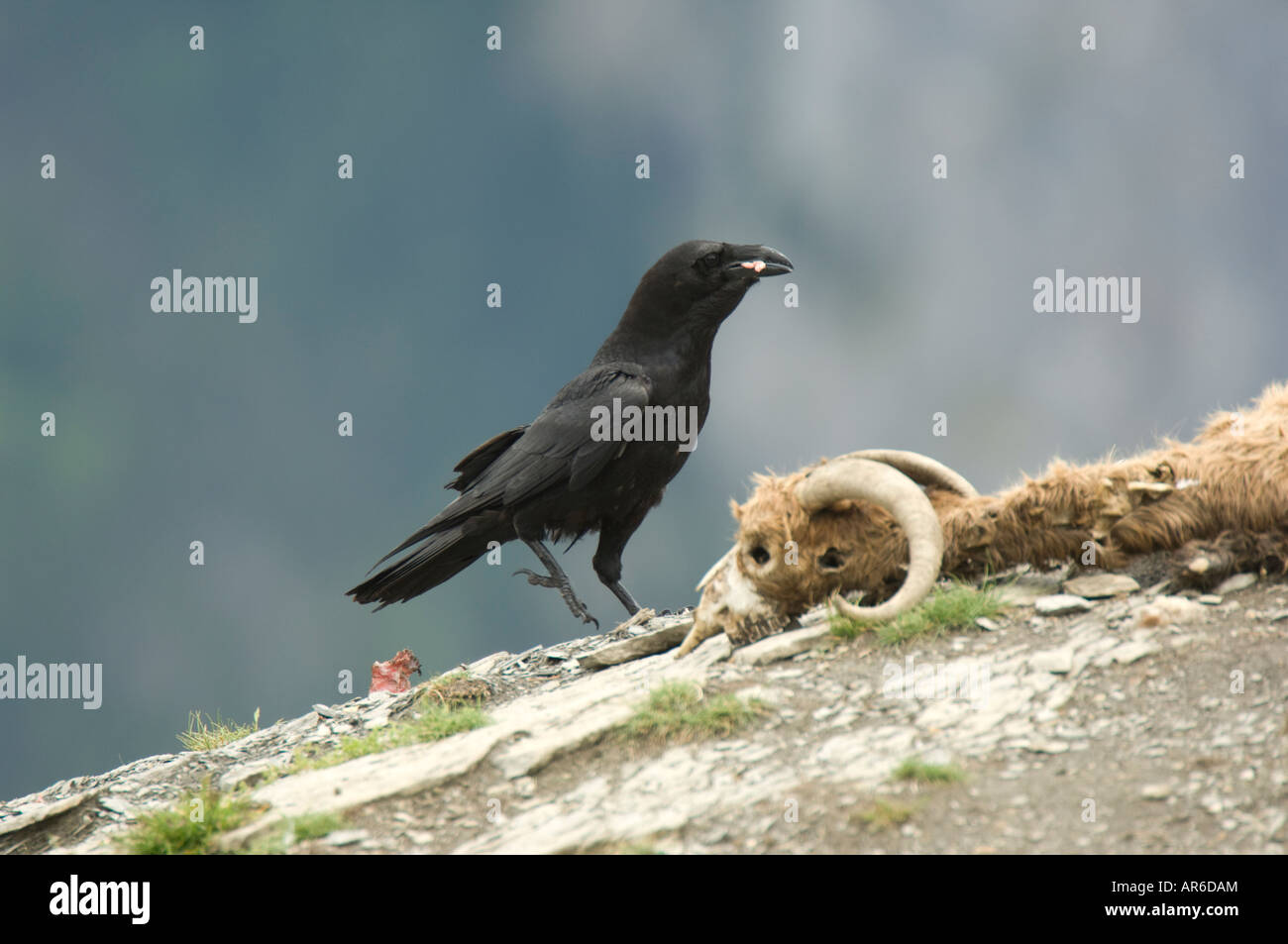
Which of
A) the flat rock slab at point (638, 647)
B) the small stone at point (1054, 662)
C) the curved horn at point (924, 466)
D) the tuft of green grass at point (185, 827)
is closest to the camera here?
the tuft of green grass at point (185, 827)

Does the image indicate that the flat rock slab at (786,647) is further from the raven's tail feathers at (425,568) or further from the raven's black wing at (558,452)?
the raven's tail feathers at (425,568)

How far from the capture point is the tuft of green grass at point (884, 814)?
185 inches

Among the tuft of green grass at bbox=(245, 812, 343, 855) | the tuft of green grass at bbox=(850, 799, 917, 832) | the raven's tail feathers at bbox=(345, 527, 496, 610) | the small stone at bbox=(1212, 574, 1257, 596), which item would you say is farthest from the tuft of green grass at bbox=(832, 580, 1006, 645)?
the raven's tail feathers at bbox=(345, 527, 496, 610)

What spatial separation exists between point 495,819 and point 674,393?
16.3ft

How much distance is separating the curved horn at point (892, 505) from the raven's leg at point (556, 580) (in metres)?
3.32

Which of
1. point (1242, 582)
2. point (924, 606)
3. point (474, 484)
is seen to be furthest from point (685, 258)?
point (1242, 582)

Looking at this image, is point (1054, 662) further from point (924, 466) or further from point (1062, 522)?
point (924, 466)

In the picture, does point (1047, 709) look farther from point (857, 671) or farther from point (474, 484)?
point (474, 484)

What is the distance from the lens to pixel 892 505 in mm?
6629

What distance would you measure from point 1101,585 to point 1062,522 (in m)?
0.43

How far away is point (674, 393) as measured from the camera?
9.82m

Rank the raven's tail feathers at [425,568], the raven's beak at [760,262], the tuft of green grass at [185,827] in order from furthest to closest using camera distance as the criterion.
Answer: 1. the raven's tail feathers at [425,568]
2. the raven's beak at [760,262]
3. the tuft of green grass at [185,827]

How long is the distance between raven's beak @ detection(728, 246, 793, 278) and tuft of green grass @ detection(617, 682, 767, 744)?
4.66 meters

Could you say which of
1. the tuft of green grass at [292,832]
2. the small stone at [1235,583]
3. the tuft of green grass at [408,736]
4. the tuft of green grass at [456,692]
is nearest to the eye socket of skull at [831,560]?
the small stone at [1235,583]
